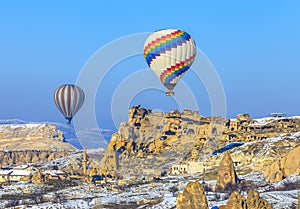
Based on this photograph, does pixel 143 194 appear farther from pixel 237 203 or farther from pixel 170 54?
pixel 237 203

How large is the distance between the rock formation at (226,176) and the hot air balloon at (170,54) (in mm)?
17185

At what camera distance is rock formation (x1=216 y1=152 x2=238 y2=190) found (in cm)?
12575

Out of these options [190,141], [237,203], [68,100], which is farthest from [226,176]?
[190,141]

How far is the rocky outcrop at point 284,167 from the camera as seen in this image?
12862cm

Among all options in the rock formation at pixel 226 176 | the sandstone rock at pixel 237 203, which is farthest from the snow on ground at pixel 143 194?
the sandstone rock at pixel 237 203

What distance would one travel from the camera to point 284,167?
429 feet

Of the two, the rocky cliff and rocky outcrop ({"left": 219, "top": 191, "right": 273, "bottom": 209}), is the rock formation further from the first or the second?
rocky outcrop ({"left": 219, "top": 191, "right": 273, "bottom": 209})

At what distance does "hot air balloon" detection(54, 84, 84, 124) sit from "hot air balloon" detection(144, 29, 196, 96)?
882 inches

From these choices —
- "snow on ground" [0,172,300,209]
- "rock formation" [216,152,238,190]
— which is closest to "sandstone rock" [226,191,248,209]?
"snow on ground" [0,172,300,209]

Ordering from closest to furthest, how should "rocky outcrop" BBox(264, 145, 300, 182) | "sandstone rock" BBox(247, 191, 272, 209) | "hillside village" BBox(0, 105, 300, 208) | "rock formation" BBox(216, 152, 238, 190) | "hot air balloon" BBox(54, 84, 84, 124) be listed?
"sandstone rock" BBox(247, 191, 272, 209)
"rock formation" BBox(216, 152, 238, 190)
"rocky outcrop" BBox(264, 145, 300, 182)
"hillside village" BBox(0, 105, 300, 208)
"hot air balloon" BBox(54, 84, 84, 124)

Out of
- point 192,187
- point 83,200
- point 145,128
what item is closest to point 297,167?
point 83,200

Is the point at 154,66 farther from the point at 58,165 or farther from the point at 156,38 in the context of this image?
the point at 58,165

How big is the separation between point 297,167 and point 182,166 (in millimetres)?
32746

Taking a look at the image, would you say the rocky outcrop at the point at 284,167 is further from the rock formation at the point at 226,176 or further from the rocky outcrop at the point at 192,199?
the rocky outcrop at the point at 192,199
